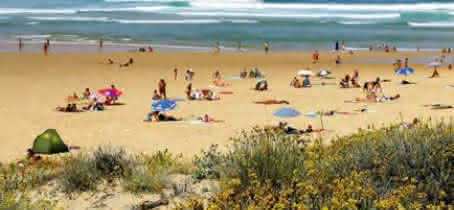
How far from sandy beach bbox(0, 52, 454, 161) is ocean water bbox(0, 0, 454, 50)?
13.6 metres

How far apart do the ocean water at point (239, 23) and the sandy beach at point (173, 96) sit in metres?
13.6

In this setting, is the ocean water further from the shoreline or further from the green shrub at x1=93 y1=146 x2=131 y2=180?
the green shrub at x1=93 y1=146 x2=131 y2=180

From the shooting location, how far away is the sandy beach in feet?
61.3

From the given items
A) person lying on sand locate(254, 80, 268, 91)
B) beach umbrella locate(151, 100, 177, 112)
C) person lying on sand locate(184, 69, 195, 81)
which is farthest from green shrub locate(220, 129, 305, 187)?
person lying on sand locate(184, 69, 195, 81)

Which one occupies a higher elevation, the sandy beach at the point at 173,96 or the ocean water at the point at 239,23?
the ocean water at the point at 239,23

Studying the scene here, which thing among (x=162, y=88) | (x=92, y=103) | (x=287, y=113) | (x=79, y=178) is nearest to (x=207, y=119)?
(x=287, y=113)

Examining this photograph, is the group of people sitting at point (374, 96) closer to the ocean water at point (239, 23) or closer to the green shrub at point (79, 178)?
the green shrub at point (79, 178)

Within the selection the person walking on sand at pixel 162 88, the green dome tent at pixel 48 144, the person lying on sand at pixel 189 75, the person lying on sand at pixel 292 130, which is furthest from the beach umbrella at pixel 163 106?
the person lying on sand at pixel 189 75

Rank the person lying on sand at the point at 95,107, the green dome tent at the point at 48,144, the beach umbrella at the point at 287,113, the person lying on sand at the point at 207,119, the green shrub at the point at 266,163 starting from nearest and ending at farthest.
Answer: the green shrub at the point at 266,163 < the green dome tent at the point at 48,144 < the person lying on sand at the point at 207,119 < the beach umbrella at the point at 287,113 < the person lying on sand at the point at 95,107

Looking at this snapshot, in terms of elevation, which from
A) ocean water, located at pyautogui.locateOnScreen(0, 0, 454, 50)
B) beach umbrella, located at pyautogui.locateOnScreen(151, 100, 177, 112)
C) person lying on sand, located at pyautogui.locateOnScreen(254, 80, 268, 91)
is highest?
ocean water, located at pyautogui.locateOnScreen(0, 0, 454, 50)

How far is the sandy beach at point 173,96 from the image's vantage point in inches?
735

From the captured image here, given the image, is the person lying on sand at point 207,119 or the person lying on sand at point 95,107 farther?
the person lying on sand at point 95,107

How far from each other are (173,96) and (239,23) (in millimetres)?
57327

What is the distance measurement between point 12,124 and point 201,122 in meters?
5.47
